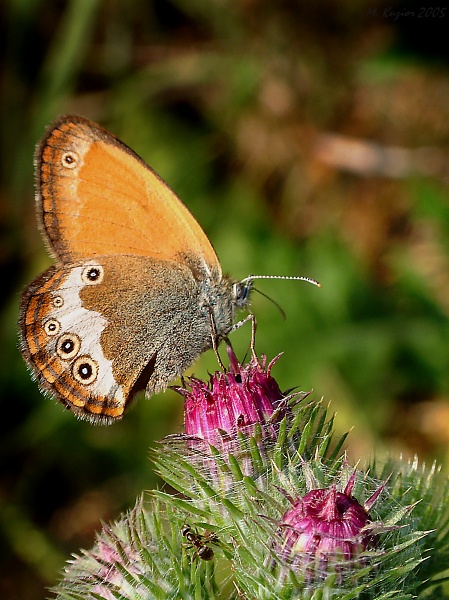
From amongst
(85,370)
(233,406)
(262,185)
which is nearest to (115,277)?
(85,370)

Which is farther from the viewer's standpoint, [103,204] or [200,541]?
[103,204]

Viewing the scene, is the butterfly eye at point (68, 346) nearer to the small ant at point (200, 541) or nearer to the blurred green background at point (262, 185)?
the small ant at point (200, 541)

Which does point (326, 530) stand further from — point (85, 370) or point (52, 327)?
point (52, 327)

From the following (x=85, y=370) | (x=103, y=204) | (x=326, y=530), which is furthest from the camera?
(x=103, y=204)

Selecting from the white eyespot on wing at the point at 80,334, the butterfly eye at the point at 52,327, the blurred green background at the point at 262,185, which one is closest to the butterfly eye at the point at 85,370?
the white eyespot on wing at the point at 80,334

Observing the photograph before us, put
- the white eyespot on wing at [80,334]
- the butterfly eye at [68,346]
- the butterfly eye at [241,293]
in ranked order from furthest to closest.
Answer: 1. the butterfly eye at [241,293]
2. the butterfly eye at [68,346]
3. the white eyespot on wing at [80,334]

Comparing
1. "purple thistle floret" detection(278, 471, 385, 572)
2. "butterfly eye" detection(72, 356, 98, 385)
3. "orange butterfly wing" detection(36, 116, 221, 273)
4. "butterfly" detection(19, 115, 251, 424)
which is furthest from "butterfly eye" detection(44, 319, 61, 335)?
"purple thistle floret" detection(278, 471, 385, 572)

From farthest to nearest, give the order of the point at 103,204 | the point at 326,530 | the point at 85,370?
1. the point at 103,204
2. the point at 85,370
3. the point at 326,530

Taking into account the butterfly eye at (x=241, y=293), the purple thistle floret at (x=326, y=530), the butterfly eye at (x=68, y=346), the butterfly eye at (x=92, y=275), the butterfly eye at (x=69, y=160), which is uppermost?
the butterfly eye at (x=69, y=160)
